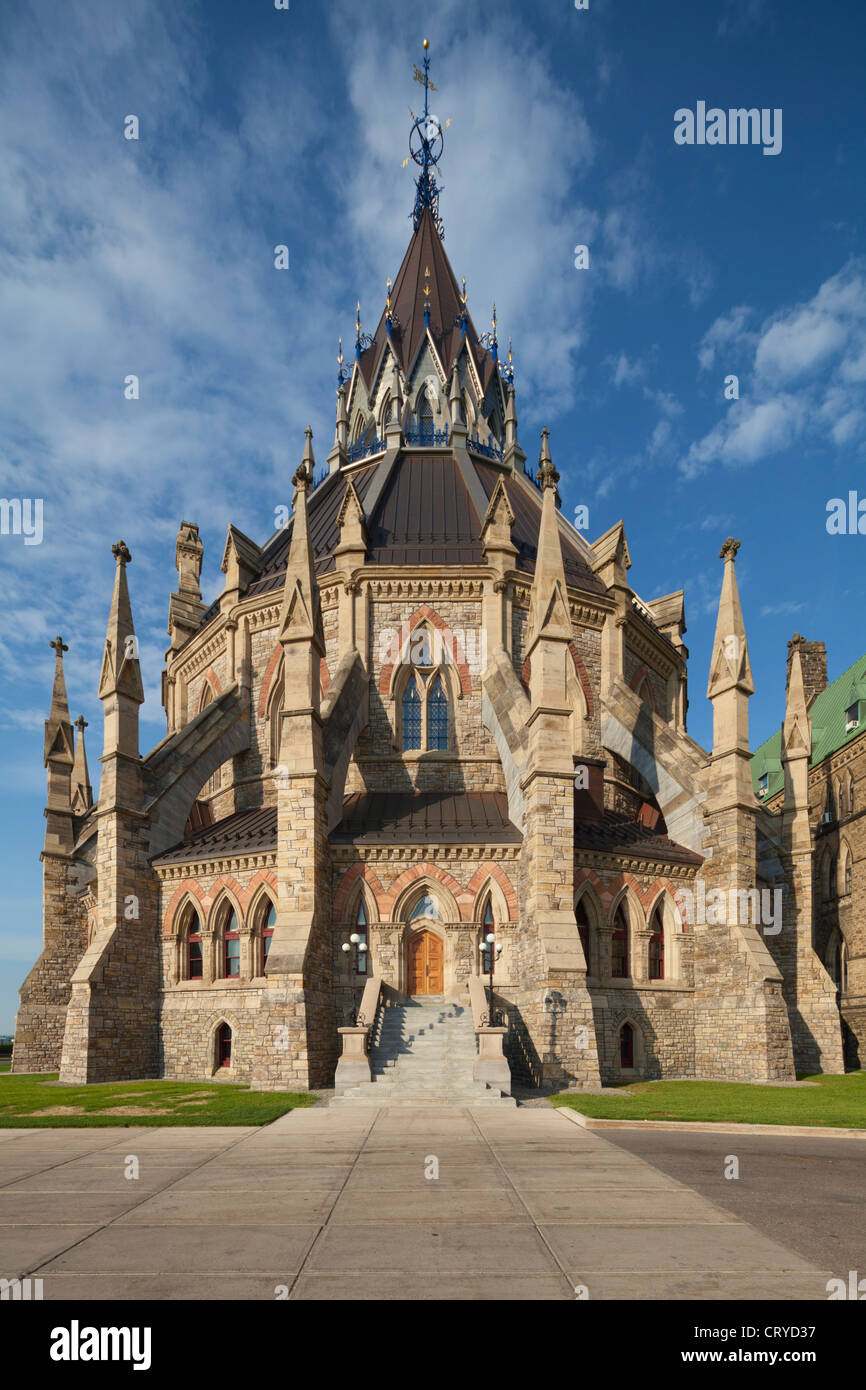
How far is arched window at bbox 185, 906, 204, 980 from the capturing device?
88.7 feet

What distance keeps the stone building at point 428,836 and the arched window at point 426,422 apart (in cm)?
564

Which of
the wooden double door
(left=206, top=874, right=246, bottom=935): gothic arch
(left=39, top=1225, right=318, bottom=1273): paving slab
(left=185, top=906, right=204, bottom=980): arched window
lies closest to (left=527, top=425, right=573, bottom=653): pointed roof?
the wooden double door

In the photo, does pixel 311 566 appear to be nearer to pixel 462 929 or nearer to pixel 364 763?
pixel 364 763

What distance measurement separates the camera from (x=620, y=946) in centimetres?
2614

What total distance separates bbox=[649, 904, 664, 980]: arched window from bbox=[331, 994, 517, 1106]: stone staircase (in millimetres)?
5881

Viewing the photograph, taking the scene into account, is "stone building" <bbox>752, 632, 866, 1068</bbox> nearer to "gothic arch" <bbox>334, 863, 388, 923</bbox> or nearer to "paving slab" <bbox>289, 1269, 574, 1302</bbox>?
"gothic arch" <bbox>334, 863, 388, 923</bbox>

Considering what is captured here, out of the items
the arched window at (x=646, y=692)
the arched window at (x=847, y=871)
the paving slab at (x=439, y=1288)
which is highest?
the arched window at (x=646, y=692)

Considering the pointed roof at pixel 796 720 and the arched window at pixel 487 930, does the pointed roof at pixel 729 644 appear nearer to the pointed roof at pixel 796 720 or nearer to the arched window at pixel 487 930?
the pointed roof at pixel 796 720

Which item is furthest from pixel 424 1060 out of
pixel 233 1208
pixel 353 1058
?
pixel 233 1208

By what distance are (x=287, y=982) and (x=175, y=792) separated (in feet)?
31.3

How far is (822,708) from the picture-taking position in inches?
1949

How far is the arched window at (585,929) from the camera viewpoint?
25.4 metres

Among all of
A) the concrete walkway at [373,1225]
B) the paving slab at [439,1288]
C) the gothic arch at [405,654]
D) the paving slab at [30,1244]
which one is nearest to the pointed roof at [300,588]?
the gothic arch at [405,654]
